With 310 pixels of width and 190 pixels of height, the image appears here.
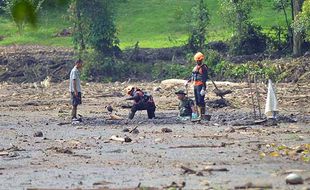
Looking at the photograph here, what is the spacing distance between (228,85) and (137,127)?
55.6 feet

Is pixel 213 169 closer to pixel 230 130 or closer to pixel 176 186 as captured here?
pixel 176 186

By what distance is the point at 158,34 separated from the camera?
61031 millimetres

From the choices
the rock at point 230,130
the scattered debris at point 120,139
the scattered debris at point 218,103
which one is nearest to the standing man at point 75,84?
the scattered debris at point 120,139

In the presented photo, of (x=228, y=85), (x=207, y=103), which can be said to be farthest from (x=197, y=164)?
(x=228, y=85)

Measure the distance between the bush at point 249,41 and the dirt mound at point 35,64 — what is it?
29.0 feet

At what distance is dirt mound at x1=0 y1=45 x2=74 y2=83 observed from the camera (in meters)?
53.8

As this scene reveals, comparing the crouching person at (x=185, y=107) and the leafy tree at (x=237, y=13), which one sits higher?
the leafy tree at (x=237, y=13)

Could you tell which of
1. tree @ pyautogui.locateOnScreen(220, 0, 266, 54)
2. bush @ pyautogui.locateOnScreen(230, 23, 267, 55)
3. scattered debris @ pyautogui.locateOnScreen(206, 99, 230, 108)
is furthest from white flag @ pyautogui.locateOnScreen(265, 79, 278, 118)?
bush @ pyautogui.locateOnScreen(230, 23, 267, 55)

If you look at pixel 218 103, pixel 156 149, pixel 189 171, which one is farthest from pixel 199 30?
pixel 189 171

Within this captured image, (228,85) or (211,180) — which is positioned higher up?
(211,180)

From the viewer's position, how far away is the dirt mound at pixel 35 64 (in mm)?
53812

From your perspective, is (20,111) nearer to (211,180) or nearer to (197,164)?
(197,164)

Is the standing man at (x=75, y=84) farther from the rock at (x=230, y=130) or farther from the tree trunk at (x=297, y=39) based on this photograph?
the tree trunk at (x=297, y=39)

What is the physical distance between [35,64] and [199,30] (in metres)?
9.04
